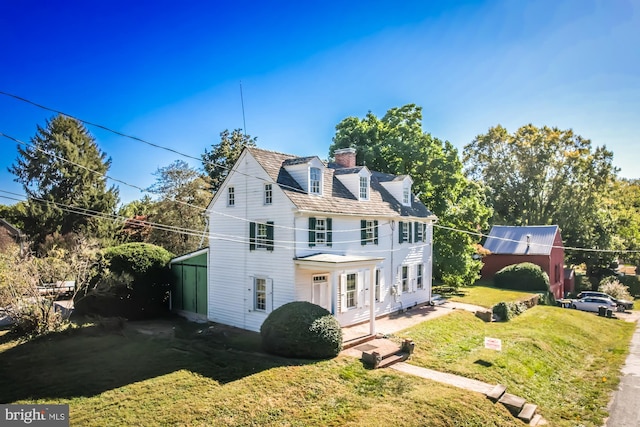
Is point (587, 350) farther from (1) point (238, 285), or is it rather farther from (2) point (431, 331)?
(1) point (238, 285)

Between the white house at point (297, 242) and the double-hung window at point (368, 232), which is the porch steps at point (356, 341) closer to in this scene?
the white house at point (297, 242)

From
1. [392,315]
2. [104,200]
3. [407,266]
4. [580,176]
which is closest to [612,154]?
[580,176]

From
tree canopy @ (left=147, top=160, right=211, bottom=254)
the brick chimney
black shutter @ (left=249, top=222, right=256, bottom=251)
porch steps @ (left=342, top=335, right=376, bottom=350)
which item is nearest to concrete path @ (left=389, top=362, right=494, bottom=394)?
porch steps @ (left=342, top=335, right=376, bottom=350)

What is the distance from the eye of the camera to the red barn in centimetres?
3847

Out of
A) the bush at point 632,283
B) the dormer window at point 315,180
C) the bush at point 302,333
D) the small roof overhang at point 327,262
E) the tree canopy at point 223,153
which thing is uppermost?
the tree canopy at point 223,153

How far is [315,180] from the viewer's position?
1953 cm

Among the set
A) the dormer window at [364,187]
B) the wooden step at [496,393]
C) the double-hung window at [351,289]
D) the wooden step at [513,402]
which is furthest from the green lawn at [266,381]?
the dormer window at [364,187]

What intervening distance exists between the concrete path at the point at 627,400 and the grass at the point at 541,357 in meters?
0.28

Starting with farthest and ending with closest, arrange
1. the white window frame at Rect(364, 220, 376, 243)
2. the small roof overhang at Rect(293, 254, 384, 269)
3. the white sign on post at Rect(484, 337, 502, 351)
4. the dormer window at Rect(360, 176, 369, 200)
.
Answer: the dormer window at Rect(360, 176, 369, 200) → the white window frame at Rect(364, 220, 376, 243) → the small roof overhang at Rect(293, 254, 384, 269) → the white sign on post at Rect(484, 337, 502, 351)

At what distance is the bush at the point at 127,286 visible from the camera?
2059 cm

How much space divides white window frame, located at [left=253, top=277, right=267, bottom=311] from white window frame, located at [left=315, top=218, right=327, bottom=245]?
3146mm

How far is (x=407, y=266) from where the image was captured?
24.7m

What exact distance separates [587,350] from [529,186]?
34.0 metres

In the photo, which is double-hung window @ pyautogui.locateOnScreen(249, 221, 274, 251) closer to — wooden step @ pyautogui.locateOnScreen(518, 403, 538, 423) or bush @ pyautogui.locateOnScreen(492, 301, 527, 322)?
wooden step @ pyautogui.locateOnScreen(518, 403, 538, 423)
